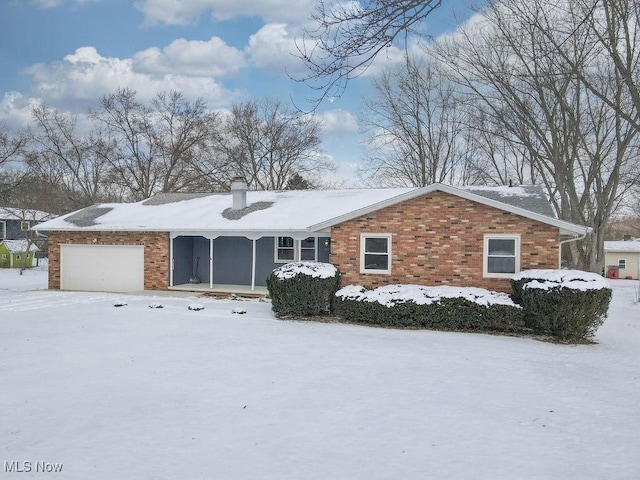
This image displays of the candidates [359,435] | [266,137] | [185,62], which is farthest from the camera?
[266,137]

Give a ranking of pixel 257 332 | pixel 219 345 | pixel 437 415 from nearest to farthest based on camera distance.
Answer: pixel 437 415 → pixel 219 345 → pixel 257 332

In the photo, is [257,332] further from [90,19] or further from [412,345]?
[90,19]

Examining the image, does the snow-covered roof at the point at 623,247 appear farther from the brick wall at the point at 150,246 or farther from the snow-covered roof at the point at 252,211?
the brick wall at the point at 150,246

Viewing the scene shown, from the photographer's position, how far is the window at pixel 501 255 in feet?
41.9

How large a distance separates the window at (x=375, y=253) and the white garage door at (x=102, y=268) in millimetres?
9047

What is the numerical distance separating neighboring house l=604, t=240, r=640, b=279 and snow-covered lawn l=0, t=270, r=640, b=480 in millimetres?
37168

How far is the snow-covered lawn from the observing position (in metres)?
4.40

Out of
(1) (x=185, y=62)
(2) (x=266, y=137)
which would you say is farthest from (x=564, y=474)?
(2) (x=266, y=137)

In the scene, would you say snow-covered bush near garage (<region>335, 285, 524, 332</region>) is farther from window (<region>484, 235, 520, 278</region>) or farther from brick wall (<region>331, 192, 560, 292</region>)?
window (<region>484, 235, 520, 278</region>)

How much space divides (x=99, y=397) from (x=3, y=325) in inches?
276

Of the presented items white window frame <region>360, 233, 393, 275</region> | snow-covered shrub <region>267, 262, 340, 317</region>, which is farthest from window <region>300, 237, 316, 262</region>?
snow-covered shrub <region>267, 262, 340, 317</region>

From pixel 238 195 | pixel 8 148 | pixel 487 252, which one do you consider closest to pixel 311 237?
pixel 238 195

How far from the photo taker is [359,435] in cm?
505

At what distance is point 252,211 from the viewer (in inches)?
736
